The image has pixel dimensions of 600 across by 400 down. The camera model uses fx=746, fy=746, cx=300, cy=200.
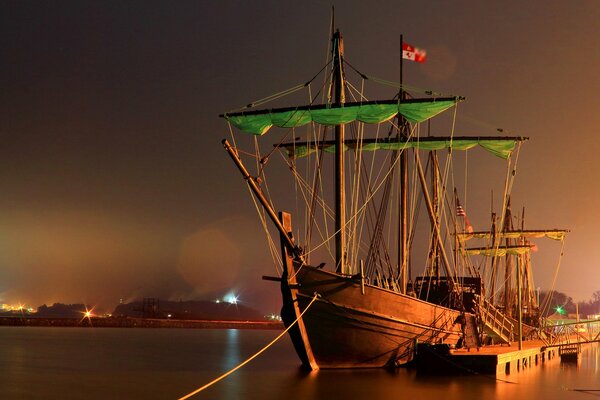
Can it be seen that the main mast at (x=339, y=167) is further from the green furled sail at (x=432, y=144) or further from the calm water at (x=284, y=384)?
the green furled sail at (x=432, y=144)

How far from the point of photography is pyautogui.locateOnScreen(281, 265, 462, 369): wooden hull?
30.8m

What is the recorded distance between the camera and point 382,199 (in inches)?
1797

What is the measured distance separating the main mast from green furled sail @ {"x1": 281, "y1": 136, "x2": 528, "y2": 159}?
742cm

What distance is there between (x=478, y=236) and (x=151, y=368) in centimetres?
3963

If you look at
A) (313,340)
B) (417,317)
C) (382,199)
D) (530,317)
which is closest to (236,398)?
(313,340)

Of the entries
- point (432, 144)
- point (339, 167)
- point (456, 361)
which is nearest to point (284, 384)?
point (456, 361)

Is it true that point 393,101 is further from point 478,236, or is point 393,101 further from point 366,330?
point 478,236

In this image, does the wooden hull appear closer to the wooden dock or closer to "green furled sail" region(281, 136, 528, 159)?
the wooden dock

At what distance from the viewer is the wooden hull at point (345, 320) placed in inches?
1214

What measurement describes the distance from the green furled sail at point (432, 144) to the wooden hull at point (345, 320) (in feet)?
42.4

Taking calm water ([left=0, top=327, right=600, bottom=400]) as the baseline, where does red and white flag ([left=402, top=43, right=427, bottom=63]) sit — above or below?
above

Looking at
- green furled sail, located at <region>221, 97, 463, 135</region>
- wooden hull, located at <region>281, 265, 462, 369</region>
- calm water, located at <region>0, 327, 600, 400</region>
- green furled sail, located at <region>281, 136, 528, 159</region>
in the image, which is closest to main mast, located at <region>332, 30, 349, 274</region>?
green furled sail, located at <region>221, 97, 463, 135</region>

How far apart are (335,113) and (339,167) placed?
105 inches

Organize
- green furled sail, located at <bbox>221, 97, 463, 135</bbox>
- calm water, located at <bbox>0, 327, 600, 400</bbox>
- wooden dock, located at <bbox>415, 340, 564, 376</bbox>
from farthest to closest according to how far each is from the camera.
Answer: green furled sail, located at <bbox>221, 97, 463, 135</bbox> < wooden dock, located at <bbox>415, 340, 564, 376</bbox> < calm water, located at <bbox>0, 327, 600, 400</bbox>
